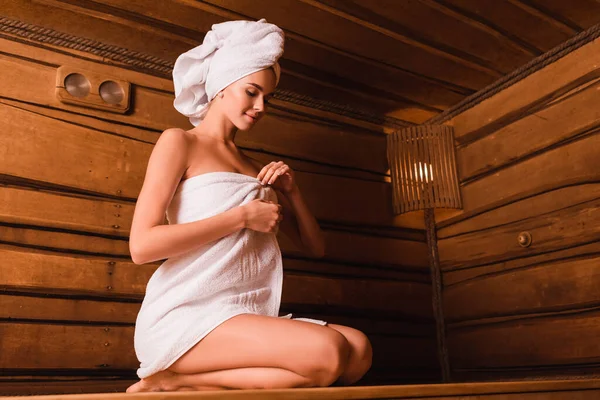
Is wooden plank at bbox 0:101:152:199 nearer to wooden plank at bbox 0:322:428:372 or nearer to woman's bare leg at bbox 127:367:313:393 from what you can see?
wooden plank at bbox 0:322:428:372

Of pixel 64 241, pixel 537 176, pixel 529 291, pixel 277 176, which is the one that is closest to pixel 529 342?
pixel 529 291

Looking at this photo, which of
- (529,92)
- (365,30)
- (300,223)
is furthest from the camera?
(529,92)

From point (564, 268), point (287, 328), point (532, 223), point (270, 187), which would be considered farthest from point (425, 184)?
Answer: point (287, 328)

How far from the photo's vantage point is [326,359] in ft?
4.47

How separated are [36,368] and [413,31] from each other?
2.14 metres

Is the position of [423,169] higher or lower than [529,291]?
higher

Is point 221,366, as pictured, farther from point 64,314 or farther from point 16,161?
point 16,161

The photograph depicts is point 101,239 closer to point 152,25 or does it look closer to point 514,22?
point 152,25

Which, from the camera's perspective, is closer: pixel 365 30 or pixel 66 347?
pixel 66 347

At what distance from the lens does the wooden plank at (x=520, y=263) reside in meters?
2.38

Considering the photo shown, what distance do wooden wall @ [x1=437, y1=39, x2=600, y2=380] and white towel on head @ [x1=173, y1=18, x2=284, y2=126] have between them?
4.83 feet

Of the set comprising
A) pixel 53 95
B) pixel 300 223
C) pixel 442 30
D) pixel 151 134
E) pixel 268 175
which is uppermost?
pixel 442 30

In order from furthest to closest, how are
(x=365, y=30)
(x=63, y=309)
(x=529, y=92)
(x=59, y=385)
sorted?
1. (x=529, y=92)
2. (x=365, y=30)
3. (x=63, y=309)
4. (x=59, y=385)

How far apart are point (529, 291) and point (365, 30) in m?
1.45
